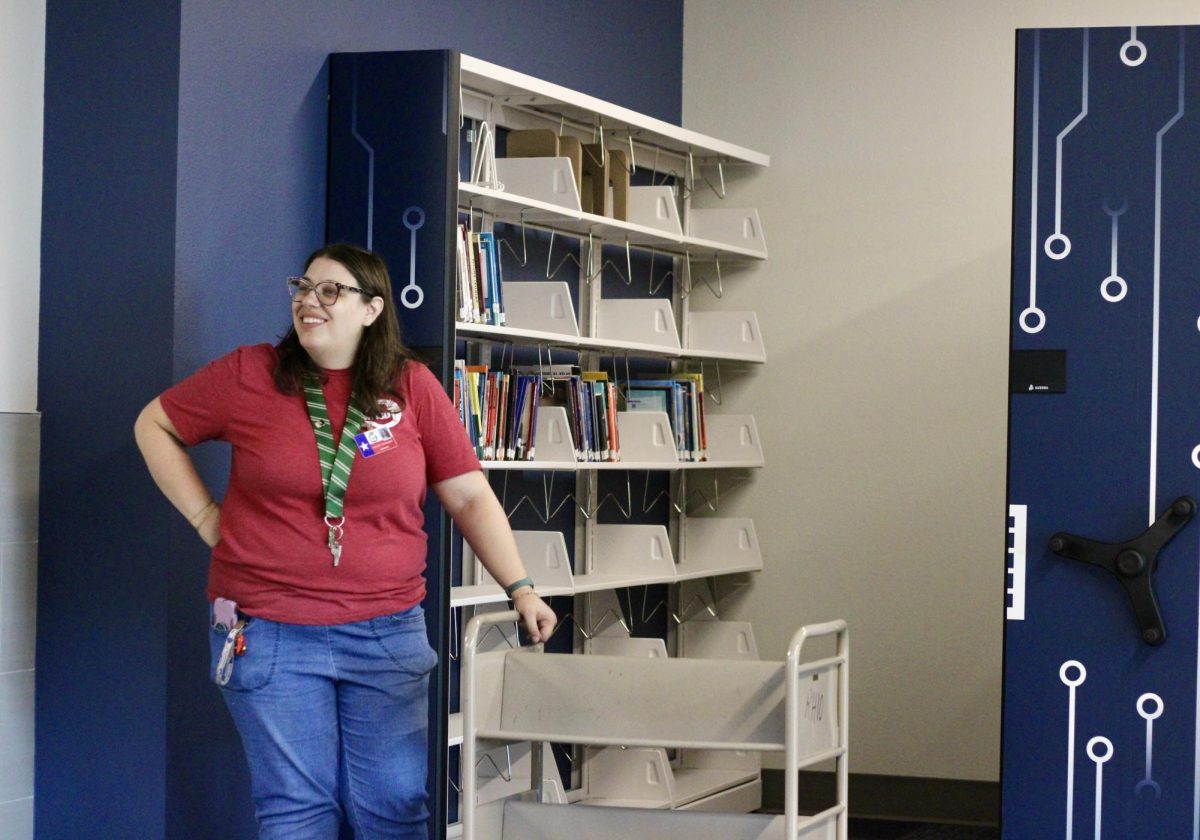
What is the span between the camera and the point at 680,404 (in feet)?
17.4

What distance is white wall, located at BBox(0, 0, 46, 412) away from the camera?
3.52 metres

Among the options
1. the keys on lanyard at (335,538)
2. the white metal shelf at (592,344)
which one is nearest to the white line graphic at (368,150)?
the white metal shelf at (592,344)

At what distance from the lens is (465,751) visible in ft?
10.1

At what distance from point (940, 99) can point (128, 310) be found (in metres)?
3.24

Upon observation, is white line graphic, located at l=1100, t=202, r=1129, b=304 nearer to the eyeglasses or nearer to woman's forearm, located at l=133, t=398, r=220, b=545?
the eyeglasses

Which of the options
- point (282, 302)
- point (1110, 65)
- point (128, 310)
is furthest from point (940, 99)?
point (128, 310)

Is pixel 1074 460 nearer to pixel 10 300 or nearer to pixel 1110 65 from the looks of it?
pixel 1110 65

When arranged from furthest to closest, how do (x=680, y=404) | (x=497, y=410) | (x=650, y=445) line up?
(x=680, y=404)
(x=650, y=445)
(x=497, y=410)

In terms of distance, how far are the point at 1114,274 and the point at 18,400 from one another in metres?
2.69

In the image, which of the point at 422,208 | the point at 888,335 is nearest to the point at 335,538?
the point at 422,208

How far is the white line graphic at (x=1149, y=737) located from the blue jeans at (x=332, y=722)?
1784 millimetres

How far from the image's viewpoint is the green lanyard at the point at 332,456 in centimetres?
291

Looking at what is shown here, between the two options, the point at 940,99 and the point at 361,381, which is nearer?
the point at 361,381

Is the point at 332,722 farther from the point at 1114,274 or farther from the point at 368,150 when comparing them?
the point at 1114,274
